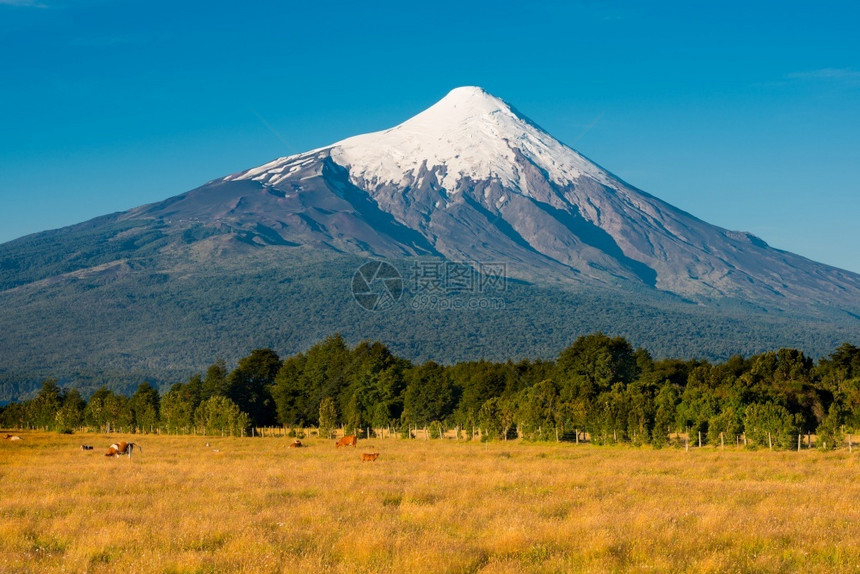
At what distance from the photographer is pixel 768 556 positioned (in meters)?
16.5

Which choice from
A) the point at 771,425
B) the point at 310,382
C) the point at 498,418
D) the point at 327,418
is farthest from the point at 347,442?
the point at 310,382

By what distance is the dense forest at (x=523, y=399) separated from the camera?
62.2 meters

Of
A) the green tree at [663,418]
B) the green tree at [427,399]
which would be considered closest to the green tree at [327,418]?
the green tree at [427,399]

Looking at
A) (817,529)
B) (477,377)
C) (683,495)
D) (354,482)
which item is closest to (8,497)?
(354,482)

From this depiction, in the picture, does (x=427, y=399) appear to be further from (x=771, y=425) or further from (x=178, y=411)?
(x=771, y=425)

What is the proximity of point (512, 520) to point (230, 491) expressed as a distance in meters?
11.2

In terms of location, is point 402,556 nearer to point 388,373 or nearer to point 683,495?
point 683,495

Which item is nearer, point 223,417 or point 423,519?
point 423,519

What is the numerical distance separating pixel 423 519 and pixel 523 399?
172 ft

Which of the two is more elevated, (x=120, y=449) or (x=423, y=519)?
(x=423, y=519)

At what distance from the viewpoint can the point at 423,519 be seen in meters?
21.1

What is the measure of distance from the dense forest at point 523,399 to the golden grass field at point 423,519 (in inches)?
996

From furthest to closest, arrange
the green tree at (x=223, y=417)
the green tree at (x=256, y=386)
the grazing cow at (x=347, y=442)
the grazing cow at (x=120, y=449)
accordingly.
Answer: the green tree at (x=256, y=386), the green tree at (x=223, y=417), the grazing cow at (x=347, y=442), the grazing cow at (x=120, y=449)

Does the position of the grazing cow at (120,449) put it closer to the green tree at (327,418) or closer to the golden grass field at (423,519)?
the golden grass field at (423,519)
